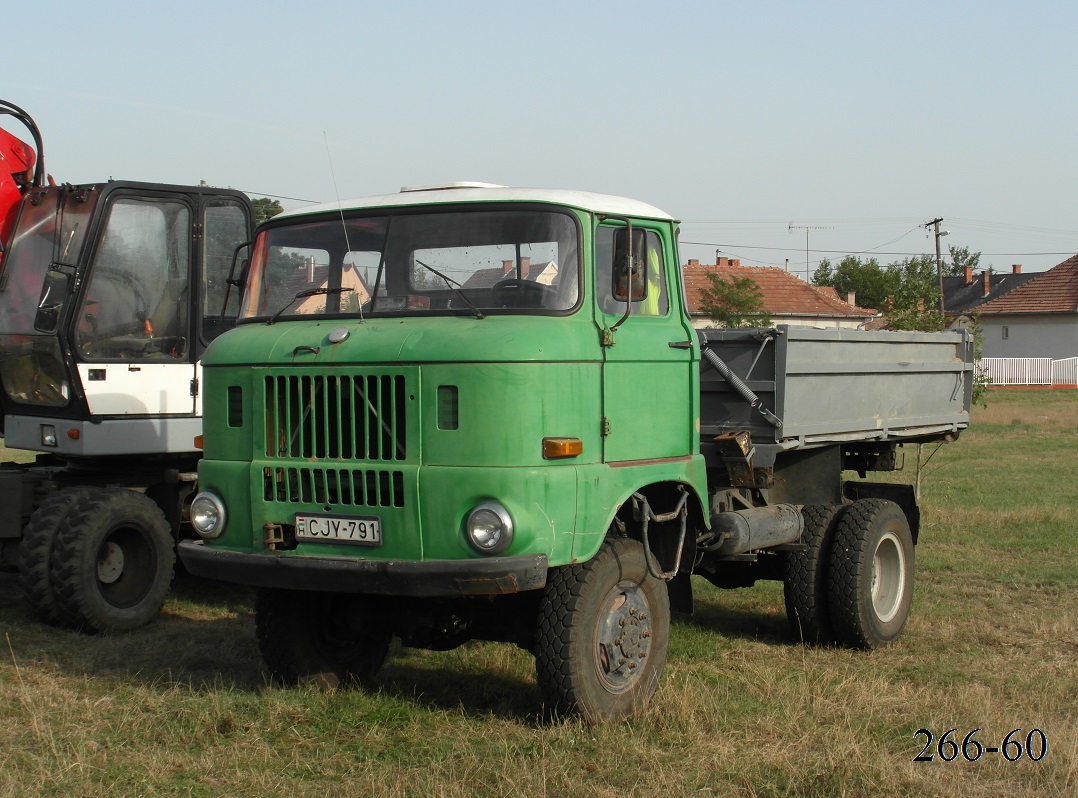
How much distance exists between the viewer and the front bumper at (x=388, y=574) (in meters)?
5.54

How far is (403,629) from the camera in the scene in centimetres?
657

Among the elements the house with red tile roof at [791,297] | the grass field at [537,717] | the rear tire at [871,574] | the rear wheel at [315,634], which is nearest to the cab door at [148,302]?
the grass field at [537,717]

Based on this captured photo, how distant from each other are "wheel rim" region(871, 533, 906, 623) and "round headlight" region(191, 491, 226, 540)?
4.36m

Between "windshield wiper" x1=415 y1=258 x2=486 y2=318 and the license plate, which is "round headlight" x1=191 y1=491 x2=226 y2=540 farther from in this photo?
"windshield wiper" x1=415 y1=258 x2=486 y2=318

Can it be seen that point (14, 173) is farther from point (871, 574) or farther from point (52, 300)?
point (871, 574)

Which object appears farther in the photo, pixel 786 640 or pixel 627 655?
pixel 786 640

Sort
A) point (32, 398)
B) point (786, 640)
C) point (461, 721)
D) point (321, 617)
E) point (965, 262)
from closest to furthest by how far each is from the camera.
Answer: point (461, 721) < point (321, 617) < point (786, 640) < point (32, 398) < point (965, 262)

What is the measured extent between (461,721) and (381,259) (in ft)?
7.54

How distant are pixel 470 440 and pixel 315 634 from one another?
1865mm

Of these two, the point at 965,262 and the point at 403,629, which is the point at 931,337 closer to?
the point at 403,629

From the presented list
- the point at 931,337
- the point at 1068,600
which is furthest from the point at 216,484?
the point at 1068,600

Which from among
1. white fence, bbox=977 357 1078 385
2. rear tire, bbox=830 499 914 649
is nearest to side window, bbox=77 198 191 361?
rear tire, bbox=830 499 914 649

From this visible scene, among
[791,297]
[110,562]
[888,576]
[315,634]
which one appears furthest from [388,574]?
[791,297]

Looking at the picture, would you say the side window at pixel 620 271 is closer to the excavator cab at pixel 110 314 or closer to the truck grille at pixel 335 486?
the truck grille at pixel 335 486
